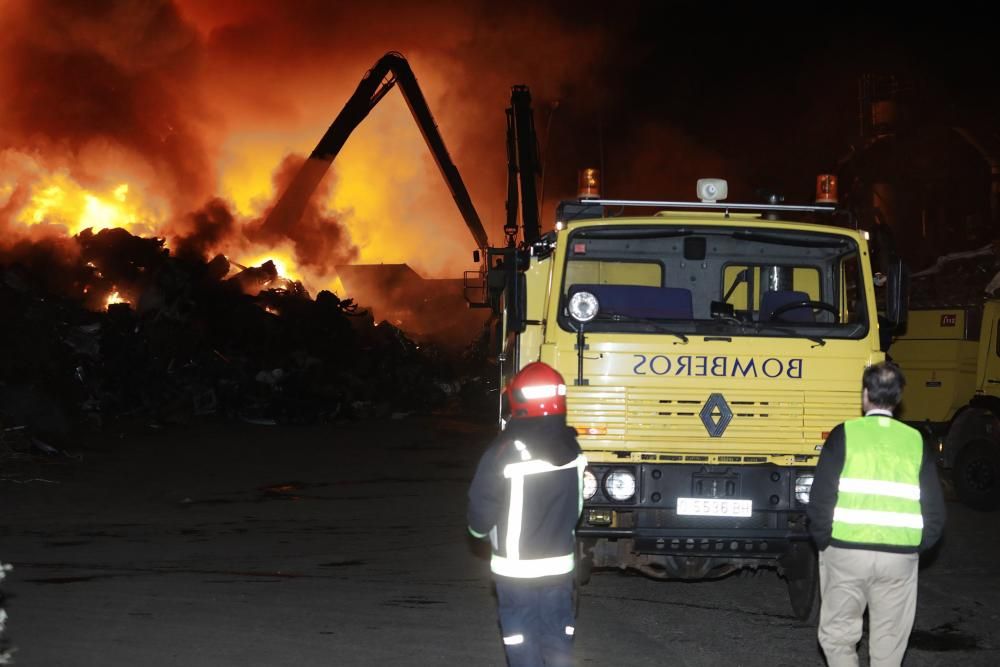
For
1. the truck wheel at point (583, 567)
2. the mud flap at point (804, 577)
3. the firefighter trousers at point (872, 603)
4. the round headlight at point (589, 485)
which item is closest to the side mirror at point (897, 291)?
the mud flap at point (804, 577)

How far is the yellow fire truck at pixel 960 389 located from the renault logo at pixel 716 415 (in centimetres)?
730

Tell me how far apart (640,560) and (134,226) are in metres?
30.8

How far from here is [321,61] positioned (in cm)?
4472

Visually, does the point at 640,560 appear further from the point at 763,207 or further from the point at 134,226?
the point at 134,226

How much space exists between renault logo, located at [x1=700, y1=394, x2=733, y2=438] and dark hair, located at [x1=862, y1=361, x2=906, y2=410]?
97.1 inches

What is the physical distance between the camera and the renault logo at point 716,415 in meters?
7.37

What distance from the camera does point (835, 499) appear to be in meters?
4.89

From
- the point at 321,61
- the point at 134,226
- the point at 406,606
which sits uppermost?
the point at 321,61

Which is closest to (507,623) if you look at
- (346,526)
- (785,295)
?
(785,295)

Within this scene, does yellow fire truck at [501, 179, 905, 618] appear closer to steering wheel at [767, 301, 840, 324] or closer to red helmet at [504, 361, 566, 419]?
steering wheel at [767, 301, 840, 324]

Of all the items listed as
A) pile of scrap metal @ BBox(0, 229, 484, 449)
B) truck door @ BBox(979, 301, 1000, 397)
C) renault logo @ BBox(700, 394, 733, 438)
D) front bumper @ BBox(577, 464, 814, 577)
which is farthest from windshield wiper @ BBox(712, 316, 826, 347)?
pile of scrap metal @ BBox(0, 229, 484, 449)

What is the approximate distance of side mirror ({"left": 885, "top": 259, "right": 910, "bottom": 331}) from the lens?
7.65m

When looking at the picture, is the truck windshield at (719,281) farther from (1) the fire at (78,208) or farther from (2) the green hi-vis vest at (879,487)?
(1) the fire at (78,208)

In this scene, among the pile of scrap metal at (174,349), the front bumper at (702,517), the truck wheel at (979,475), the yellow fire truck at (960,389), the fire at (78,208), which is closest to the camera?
the front bumper at (702,517)
